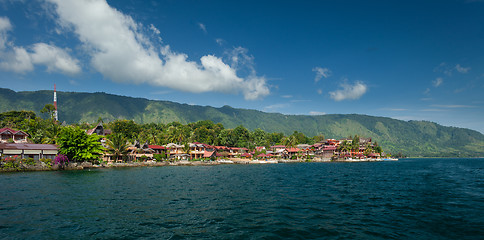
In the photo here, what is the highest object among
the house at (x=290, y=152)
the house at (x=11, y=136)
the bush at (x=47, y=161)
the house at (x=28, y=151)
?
the house at (x=11, y=136)

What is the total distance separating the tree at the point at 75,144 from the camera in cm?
6794

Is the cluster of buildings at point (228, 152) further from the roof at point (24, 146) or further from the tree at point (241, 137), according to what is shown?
the roof at point (24, 146)

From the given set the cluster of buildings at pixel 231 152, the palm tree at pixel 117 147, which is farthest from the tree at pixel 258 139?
the palm tree at pixel 117 147

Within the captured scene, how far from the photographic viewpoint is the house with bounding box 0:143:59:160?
6406 centimetres

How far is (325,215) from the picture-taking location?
61.3ft

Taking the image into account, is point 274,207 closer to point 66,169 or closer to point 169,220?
point 169,220

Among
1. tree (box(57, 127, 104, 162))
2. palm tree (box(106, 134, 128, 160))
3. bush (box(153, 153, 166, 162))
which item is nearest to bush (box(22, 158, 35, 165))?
tree (box(57, 127, 104, 162))

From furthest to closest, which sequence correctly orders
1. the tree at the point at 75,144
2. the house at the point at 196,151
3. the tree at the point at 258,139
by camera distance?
the tree at the point at 258,139 < the house at the point at 196,151 < the tree at the point at 75,144

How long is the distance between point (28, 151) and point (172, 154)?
58.8m

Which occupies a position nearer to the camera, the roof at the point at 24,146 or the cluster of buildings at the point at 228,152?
the roof at the point at 24,146

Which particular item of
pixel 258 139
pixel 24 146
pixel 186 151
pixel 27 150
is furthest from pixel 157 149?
pixel 258 139

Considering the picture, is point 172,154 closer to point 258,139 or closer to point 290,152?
point 258,139

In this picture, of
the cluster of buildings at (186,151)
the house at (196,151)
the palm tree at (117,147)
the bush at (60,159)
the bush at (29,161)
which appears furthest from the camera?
the house at (196,151)

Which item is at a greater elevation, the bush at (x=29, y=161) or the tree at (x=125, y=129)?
the tree at (x=125, y=129)
